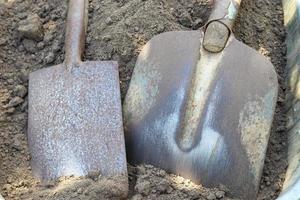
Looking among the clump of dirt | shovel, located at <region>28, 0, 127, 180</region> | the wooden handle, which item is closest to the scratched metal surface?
shovel, located at <region>28, 0, 127, 180</region>

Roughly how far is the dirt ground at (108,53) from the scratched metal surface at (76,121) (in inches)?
2.2

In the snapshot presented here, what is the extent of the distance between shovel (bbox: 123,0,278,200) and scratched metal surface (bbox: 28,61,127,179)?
0.29ft

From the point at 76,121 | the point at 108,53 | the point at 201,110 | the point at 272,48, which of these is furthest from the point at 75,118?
the point at 272,48

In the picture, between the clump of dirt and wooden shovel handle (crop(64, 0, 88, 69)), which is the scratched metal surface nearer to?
wooden shovel handle (crop(64, 0, 88, 69))

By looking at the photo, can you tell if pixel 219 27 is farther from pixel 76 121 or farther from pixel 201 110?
pixel 76 121

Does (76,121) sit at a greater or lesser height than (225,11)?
lesser

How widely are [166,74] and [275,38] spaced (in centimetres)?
71

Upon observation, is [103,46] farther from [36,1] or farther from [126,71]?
[36,1]

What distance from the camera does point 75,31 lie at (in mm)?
2375

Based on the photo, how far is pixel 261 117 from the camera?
2.20 m

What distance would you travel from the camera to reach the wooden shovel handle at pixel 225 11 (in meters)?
2.35

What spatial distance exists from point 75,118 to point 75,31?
1.38 feet

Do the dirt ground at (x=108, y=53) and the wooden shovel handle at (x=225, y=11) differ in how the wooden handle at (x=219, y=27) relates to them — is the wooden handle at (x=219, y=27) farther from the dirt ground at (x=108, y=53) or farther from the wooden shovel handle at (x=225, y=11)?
the dirt ground at (x=108, y=53)

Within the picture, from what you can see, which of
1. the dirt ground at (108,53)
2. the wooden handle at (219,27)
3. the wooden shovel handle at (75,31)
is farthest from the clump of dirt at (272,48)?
the wooden shovel handle at (75,31)
